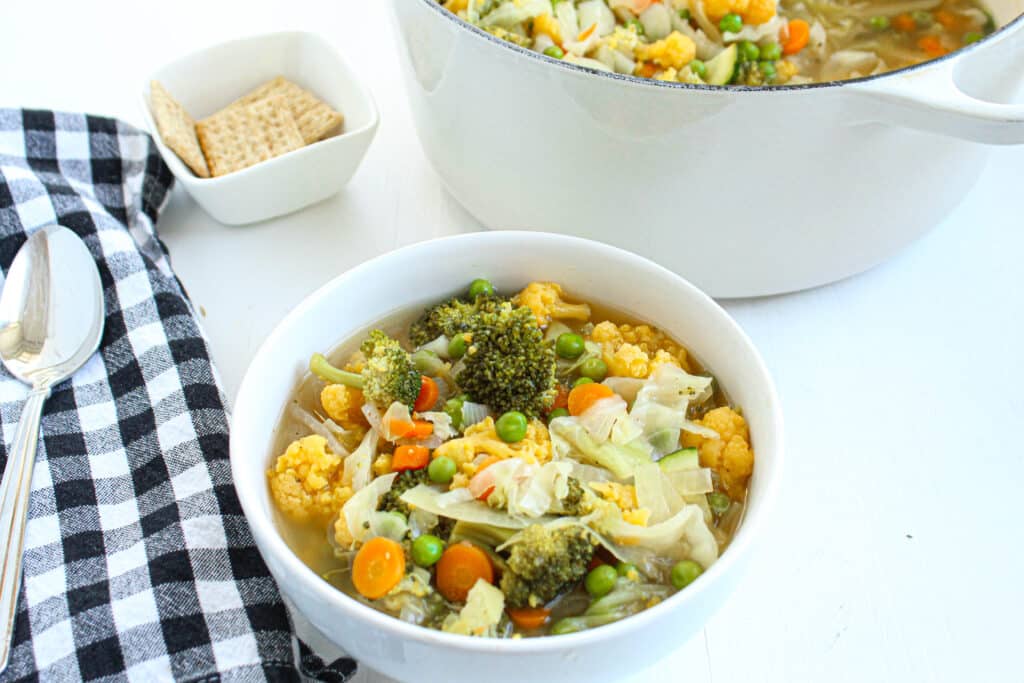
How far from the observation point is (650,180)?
1722 mm

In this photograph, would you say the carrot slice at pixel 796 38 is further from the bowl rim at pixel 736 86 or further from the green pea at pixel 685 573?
the green pea at pixel 685 573

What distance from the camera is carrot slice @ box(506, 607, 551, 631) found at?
130 centimetres

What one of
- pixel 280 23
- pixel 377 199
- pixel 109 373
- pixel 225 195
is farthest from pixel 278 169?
pixel 280 23

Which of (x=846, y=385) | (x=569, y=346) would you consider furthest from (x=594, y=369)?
(x=846, y=385)

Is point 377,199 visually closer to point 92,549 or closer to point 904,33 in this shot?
point 92,549

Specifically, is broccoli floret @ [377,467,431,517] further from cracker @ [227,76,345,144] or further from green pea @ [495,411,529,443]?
cracker @ [227,76,345,144]

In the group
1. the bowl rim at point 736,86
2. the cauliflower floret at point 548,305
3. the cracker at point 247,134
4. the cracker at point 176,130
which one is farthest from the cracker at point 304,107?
the cauliflower floret at point 548,305

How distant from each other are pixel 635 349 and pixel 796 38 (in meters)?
1.02

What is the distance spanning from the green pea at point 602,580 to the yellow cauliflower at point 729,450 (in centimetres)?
27

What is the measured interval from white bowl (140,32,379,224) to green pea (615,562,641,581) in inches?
46.6

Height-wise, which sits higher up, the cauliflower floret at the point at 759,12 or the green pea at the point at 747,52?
the cauliflower floret at the point at 759,12

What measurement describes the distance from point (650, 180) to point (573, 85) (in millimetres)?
236

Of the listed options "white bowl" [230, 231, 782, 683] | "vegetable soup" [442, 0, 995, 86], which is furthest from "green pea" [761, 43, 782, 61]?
"white bowl" [230, 231, 782, 683]

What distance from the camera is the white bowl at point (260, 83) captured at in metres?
2.10
